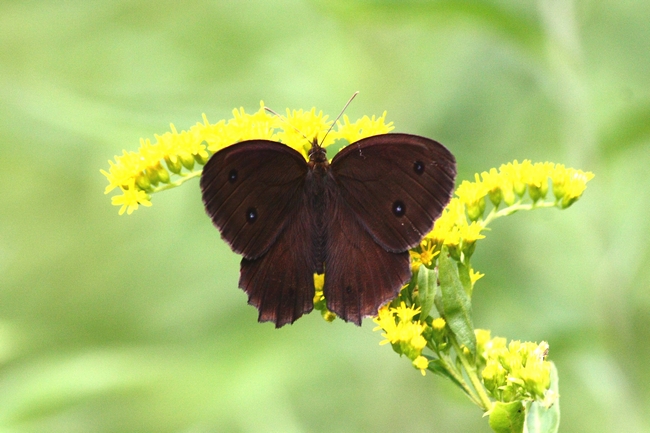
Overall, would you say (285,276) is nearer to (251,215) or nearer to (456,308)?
(251,215)

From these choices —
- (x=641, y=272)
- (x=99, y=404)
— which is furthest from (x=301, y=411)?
(x=641, y=272)

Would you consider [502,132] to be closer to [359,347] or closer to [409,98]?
[409,98]

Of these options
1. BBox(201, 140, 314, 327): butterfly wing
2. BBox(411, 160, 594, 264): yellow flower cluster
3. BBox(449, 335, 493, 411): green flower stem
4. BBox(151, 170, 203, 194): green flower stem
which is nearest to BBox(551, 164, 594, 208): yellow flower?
BBox(411, 160, 594, 264): yellow flower cluster

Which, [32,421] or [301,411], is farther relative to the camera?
[301,411]

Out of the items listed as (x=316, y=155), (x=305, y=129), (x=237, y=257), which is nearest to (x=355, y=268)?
(x=316, y=155)

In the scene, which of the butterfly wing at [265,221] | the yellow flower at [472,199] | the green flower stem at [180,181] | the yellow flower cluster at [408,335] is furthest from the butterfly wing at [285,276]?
the yellow flower at [472,199]

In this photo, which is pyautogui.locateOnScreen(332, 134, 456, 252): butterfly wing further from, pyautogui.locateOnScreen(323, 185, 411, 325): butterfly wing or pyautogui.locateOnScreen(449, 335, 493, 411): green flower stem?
pyautogui.locateOnScreen(449, 335, 493, 411): green flower stem

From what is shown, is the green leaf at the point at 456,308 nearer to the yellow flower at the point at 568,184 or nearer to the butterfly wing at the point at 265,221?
the butterfly wing at the point at 265,221
